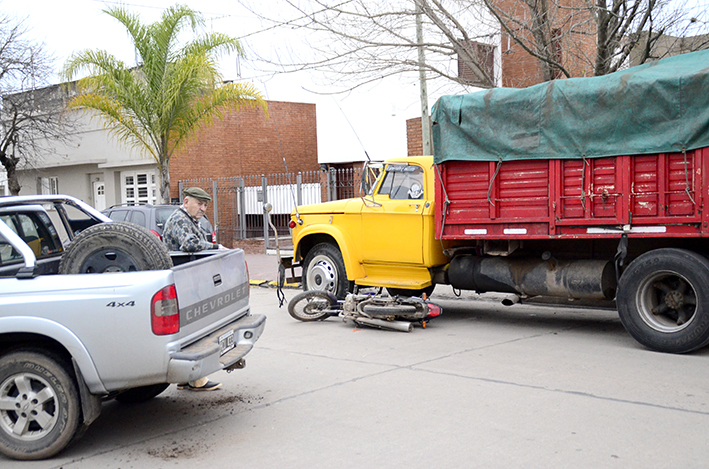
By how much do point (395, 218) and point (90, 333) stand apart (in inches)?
233

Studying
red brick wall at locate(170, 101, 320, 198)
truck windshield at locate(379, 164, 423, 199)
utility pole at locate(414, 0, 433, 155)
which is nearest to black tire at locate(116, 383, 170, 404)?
truck windshield at locate(379, 164, 423, 199)

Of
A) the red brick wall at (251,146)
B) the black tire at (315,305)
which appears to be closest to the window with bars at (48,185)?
the red brick wall at (251,146)

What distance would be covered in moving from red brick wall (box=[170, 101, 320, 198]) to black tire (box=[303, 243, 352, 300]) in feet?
47.8

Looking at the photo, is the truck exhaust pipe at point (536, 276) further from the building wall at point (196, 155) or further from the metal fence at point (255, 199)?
the building wall at point (196, 155)

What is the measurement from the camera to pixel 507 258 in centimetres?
934

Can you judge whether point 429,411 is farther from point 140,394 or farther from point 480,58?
point 480,58

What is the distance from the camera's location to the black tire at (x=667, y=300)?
24.0 feet

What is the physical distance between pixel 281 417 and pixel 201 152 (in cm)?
2152

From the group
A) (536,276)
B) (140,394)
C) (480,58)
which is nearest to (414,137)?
(480,58)

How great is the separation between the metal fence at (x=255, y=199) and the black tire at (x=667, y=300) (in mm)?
12814

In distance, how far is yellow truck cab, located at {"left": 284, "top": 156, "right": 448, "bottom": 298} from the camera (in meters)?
9.83

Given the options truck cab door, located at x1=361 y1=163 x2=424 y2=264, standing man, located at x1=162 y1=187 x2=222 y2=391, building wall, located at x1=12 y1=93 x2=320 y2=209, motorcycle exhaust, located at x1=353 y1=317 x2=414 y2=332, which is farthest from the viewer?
building wall, located at x1=12 y1=93 x2=320 y2=209

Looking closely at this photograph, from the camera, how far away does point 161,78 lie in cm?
1922

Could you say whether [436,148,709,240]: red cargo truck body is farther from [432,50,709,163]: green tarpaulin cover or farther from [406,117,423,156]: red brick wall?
[406,117,423,156]: red brick wall
